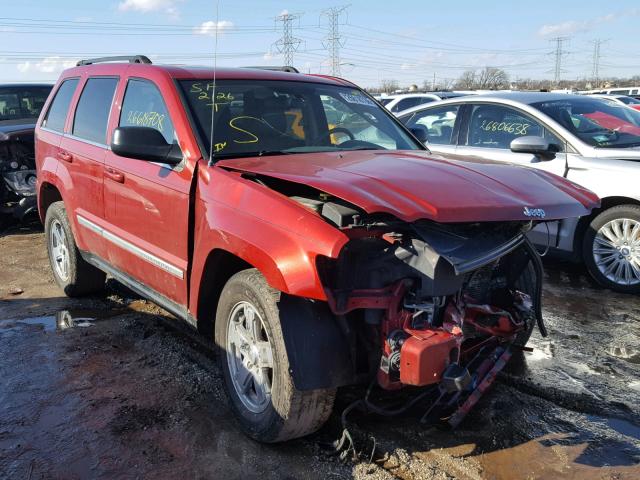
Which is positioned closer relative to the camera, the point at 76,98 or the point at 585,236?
the point at 76,98

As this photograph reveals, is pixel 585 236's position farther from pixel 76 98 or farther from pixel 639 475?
pixel 76 98

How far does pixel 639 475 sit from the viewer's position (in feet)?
9.45

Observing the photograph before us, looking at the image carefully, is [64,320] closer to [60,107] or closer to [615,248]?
[60,107]

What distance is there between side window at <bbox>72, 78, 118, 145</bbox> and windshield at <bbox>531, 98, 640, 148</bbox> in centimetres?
425

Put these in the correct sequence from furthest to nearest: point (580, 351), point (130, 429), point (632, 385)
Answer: point (580, 351) → point (632, 385) → point (130, 429)

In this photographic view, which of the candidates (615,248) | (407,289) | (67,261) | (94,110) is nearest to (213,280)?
(407,289)

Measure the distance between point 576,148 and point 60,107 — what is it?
4843 mm

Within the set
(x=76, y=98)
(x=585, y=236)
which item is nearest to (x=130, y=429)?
(x=76, y=98)

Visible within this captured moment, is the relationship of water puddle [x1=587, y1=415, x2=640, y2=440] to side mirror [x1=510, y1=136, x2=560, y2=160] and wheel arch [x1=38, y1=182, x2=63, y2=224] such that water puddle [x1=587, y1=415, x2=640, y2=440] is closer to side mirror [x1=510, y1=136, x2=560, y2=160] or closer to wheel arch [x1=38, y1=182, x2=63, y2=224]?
side mirror [x1=510, y1=136, x2=560, y2=160]

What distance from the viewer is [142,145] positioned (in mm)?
3436

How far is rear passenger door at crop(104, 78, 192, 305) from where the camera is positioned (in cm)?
356

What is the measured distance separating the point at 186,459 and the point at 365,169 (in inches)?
67.9

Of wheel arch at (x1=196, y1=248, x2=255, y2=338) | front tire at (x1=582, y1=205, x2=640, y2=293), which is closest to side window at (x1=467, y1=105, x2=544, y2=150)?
front tire at (x1=582, y1=205, x2=640, y2=293)

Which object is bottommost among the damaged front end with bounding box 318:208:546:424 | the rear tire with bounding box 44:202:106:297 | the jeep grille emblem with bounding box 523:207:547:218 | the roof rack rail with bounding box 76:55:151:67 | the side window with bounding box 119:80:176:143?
the rear tire with bounding box 44:202:106:297
